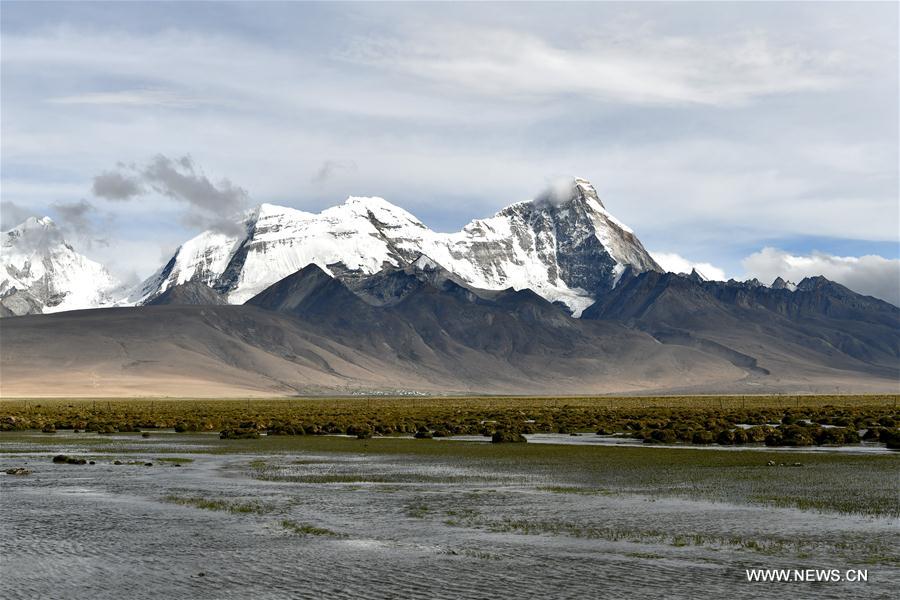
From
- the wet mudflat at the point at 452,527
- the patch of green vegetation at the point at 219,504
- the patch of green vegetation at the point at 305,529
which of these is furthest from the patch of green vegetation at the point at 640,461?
the patch of green vegetation at the point at 305,529

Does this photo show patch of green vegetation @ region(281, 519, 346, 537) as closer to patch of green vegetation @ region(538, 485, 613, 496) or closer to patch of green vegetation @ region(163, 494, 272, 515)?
patch of green vegetation @ region(163, 494, 272, 515)

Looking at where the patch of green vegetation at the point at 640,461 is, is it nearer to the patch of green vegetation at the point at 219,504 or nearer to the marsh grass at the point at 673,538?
the marsh grass at the point at 673,538

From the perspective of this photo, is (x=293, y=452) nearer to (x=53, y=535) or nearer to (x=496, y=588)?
(x=53, y=535)

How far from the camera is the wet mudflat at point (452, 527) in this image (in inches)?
902

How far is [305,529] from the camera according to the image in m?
29.9

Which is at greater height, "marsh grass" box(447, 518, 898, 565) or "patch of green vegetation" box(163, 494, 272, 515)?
"marsh grass" box(447, 518, 898, 565)

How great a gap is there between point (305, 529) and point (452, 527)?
400 cm

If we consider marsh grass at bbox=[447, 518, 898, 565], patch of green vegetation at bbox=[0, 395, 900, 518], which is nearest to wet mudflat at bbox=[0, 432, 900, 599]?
marsh grass at bbox=[447, 518, 898, 565]

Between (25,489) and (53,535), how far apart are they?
1129cm

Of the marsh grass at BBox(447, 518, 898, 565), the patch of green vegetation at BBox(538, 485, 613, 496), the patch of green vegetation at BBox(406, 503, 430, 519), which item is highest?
the patch of green vegetation at BBox(538, 485, 613, 496)

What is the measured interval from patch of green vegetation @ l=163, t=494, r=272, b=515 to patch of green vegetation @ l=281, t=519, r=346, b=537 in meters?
2.60

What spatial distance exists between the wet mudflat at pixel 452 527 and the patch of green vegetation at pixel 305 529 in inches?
3.3

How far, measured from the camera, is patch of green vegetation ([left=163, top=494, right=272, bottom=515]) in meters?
33.8

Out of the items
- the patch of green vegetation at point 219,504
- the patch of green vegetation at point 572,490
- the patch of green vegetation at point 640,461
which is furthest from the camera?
the patch of green vegetation at point 572,490
